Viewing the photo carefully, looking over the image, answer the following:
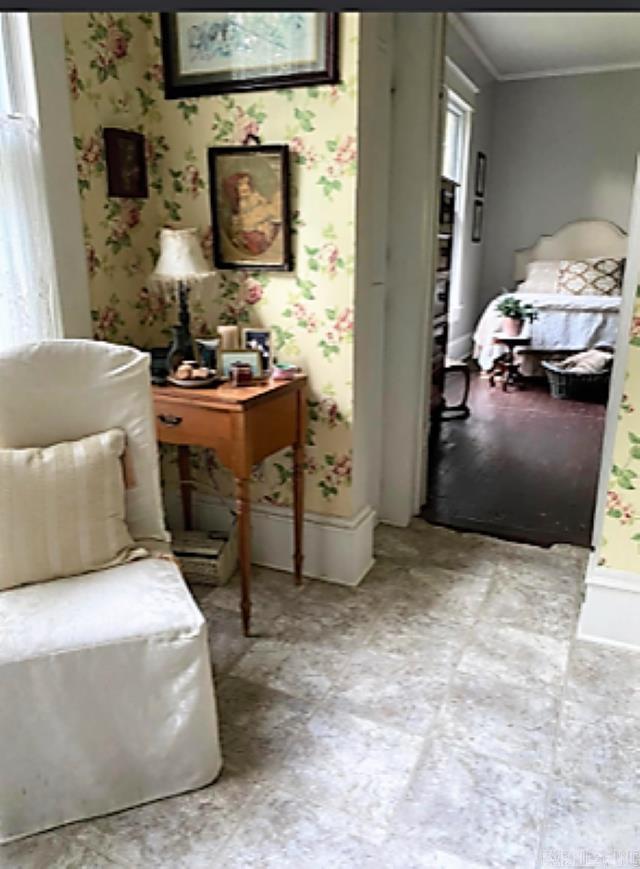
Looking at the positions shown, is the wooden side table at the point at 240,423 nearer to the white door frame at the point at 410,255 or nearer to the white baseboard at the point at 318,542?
the white baseboard at the point at 318,542

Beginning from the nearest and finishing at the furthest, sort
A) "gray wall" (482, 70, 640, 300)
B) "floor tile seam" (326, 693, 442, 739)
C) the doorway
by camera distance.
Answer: "floor tile seam" (326, 693, 442, 739) → the doorway → "gray wall" (482, 70, 640, 300)

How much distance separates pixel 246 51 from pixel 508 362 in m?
4.19

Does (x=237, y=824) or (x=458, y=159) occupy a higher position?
(x=458, y=159)

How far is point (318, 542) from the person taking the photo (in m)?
2.43

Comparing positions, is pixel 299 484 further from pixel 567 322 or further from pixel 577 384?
pixel 567 322

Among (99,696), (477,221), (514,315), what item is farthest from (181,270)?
(477,221)

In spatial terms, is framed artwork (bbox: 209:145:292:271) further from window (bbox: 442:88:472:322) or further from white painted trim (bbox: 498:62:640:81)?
white painted trim (bbox: 498:62:640:81)

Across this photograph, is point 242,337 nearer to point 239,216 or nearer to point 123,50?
point 239,216

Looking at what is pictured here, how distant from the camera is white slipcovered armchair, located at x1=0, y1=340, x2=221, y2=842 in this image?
4.41 ft

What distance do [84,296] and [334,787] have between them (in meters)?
1.62

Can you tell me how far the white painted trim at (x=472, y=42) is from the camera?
4840 millimetres

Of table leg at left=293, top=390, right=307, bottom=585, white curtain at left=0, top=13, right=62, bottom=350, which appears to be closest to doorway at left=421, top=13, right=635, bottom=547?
table leg at left=293, top=390, right=307, bottom=585

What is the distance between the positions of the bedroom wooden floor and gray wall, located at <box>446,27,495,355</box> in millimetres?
1936
